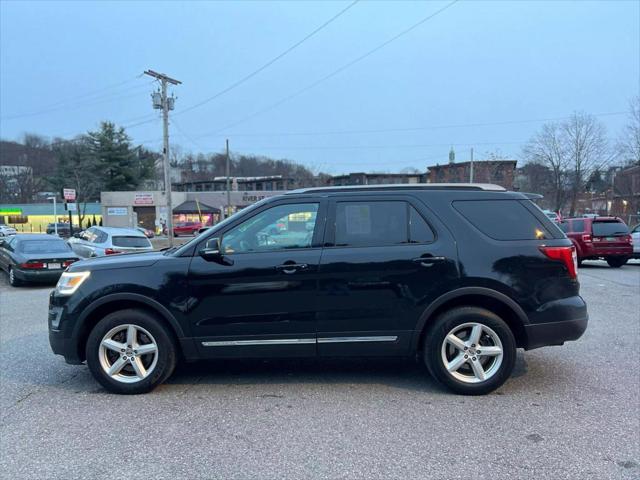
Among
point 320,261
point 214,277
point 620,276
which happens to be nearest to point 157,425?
point 214,277

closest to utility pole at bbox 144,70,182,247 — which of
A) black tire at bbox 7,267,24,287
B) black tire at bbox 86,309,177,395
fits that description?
black tire at bbox 7,267,24,287

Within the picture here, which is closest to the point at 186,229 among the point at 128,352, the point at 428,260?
the point at 128,352

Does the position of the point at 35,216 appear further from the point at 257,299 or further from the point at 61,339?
the point at 257,299

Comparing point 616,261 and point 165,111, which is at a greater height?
point 165,111

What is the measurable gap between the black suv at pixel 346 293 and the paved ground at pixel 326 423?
1.22 feet

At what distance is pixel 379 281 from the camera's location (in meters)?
3.94

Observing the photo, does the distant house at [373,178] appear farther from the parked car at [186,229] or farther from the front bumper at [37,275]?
the front bumper at [37,275]

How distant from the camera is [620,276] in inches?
470

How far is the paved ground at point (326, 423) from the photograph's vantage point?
113 inches

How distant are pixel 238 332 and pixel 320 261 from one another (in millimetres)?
1003

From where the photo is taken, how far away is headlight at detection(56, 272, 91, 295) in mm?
4105

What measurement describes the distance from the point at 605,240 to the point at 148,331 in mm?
14412

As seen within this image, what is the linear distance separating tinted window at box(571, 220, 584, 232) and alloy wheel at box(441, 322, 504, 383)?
12418 millimetres

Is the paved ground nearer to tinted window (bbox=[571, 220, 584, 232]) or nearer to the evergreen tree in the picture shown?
tinted window (bbox=[571, 220, 584, 232])
